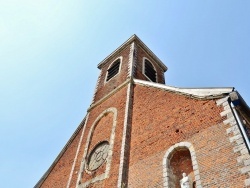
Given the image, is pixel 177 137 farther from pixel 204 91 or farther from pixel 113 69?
pixel 113 69

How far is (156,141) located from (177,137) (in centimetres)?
87

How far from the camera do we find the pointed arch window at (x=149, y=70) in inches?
612

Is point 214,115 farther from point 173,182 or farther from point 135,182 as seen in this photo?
point 135,182

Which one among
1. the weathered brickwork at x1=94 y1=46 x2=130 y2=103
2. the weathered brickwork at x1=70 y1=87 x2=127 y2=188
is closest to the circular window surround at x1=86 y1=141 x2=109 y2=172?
the weathered brickwork at x1=70 y1=87 x2=127 y2=188

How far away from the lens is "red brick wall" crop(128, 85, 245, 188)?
658 cm

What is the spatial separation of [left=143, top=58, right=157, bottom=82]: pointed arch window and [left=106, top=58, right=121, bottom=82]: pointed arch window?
1666 millimetres

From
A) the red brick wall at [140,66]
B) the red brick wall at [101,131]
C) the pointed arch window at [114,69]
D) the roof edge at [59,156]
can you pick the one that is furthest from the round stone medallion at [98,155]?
the pointed arch window at [114,69]

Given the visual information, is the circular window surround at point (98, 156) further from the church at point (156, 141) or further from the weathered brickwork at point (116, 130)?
the weathered brickwork at point (116, 130)

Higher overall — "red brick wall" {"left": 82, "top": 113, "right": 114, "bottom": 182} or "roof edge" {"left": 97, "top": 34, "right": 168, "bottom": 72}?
"roof edge" {"left": 97, "top": 34, "right": 168, "bottom": 72}

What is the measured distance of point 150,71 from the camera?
1631cm

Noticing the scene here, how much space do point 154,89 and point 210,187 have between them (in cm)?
534

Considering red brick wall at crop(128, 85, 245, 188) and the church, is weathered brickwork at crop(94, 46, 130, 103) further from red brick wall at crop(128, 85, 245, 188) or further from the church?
red brick wall at crop(128, 85, 245, 188)

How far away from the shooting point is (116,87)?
540 inches

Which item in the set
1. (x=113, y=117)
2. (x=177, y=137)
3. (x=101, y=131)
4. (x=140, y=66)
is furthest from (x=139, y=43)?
(x=177, y=137)
